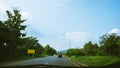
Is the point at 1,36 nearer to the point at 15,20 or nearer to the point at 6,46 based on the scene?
the point at 6,46

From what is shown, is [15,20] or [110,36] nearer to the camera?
[110,36]

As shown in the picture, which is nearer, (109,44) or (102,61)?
(102,61)

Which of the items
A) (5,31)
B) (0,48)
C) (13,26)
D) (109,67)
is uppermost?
(13,26)

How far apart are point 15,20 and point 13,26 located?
2.81 meters

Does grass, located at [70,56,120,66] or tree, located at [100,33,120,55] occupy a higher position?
tree, located at [100,33,120,55]

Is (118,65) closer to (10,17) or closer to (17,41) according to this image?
(17,41)

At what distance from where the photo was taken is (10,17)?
84.4 meters

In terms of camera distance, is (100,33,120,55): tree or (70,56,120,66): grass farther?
(100,33,120,55): tree

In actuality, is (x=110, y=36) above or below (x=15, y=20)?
below

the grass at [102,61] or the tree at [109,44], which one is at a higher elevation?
the tree at [109,44]

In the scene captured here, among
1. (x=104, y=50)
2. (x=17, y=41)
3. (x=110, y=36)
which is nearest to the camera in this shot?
(x=104, y=50)

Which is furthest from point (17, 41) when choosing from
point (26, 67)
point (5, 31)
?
point (26, 67)

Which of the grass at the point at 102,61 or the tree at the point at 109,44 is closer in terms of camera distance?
the grass at the point at 102,61

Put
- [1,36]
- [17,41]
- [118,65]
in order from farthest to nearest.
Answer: [17,41] < [1,36] < [118,65]
